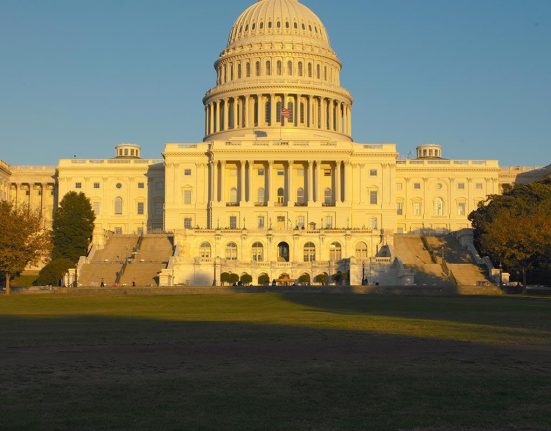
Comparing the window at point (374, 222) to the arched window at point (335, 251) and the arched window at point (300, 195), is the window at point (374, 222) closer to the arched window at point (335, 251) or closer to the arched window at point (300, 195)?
the arched window at point (300, 195)

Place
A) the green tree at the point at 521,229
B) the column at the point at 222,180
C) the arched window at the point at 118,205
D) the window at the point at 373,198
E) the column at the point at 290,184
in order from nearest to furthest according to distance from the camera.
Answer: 1. the green tree at the point at 521,229
2. the column at the point at 290,184
3. the column at the point at 222,180
4. the window at the point at 373,198
5. the arched window at the point at 118,205

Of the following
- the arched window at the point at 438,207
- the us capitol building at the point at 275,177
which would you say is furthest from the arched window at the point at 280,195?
the arched window at the point at 438,207

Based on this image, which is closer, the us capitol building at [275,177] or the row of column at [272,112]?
the us capitol building at [275,177]

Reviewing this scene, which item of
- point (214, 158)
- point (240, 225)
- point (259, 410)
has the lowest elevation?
point (259, 410)

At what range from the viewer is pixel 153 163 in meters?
156

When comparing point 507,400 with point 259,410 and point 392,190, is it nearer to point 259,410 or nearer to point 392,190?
point 259,410

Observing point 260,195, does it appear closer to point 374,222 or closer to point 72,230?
point 374,222

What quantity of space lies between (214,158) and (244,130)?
15009mm

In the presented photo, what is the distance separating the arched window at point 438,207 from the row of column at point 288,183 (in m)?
18.7

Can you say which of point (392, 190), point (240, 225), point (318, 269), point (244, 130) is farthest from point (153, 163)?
point (318, 269)

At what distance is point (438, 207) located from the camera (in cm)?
15250

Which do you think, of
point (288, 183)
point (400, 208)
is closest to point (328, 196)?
point (288, 183)

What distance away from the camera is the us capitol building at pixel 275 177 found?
12206 cm

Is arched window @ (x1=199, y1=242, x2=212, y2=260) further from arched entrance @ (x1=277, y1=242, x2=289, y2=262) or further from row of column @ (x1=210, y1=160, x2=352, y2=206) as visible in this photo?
row of column @ (x1=210, y1=160, x2=352, y2=206)
